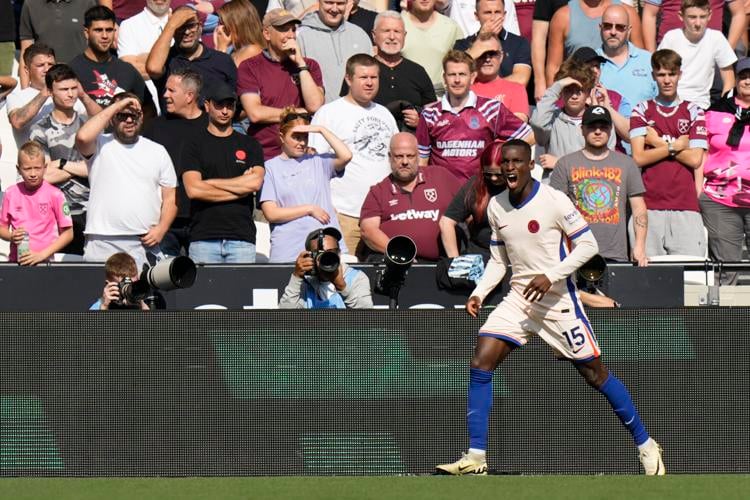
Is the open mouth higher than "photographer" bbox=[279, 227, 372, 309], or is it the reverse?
the open mouth

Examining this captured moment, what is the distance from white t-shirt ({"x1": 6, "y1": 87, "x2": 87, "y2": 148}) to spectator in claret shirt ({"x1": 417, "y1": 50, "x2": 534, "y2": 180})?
291 centimetres

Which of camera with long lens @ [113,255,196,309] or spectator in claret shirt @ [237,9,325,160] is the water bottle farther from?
spectator in claret shirt @ [237,9,325,160]

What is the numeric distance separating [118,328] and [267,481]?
1.52 metres

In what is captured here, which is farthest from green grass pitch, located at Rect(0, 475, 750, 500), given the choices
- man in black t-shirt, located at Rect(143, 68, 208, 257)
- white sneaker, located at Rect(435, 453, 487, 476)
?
man in black t-shirt, located at Rect(143, 68, 208, 257)

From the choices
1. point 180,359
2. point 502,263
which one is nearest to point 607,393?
point 502,263

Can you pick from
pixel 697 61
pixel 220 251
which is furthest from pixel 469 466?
pixel 697 61

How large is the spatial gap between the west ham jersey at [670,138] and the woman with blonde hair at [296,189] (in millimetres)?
2651

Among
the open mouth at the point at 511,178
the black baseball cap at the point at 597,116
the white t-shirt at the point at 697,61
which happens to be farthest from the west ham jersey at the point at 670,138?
the open mouth at the point at 511,178

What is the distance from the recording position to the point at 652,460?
859cm

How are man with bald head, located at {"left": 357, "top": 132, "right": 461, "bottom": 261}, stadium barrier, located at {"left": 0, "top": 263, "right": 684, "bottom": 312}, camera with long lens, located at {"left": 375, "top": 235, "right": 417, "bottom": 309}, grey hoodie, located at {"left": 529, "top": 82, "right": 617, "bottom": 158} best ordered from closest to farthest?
camera with long lens, located at {"left": 375, "top": 235, "right": 417, "bottom": 309}
stadium barrier, located at {"left": 0, "top": 263, "right": 684, "bottom": 312}
man with bald head, located at {"left": 357, "top": 132, "right": 461, "bottom": 261}
grey hoodie, located at {"left": 529, "top": 82, "right": 617, "bottom": 158}

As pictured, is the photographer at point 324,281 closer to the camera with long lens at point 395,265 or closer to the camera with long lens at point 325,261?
the camera with long lens at point 325,261

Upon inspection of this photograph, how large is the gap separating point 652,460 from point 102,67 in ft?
20.6

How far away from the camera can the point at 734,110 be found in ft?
40.4

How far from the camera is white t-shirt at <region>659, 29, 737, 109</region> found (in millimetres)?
13781
